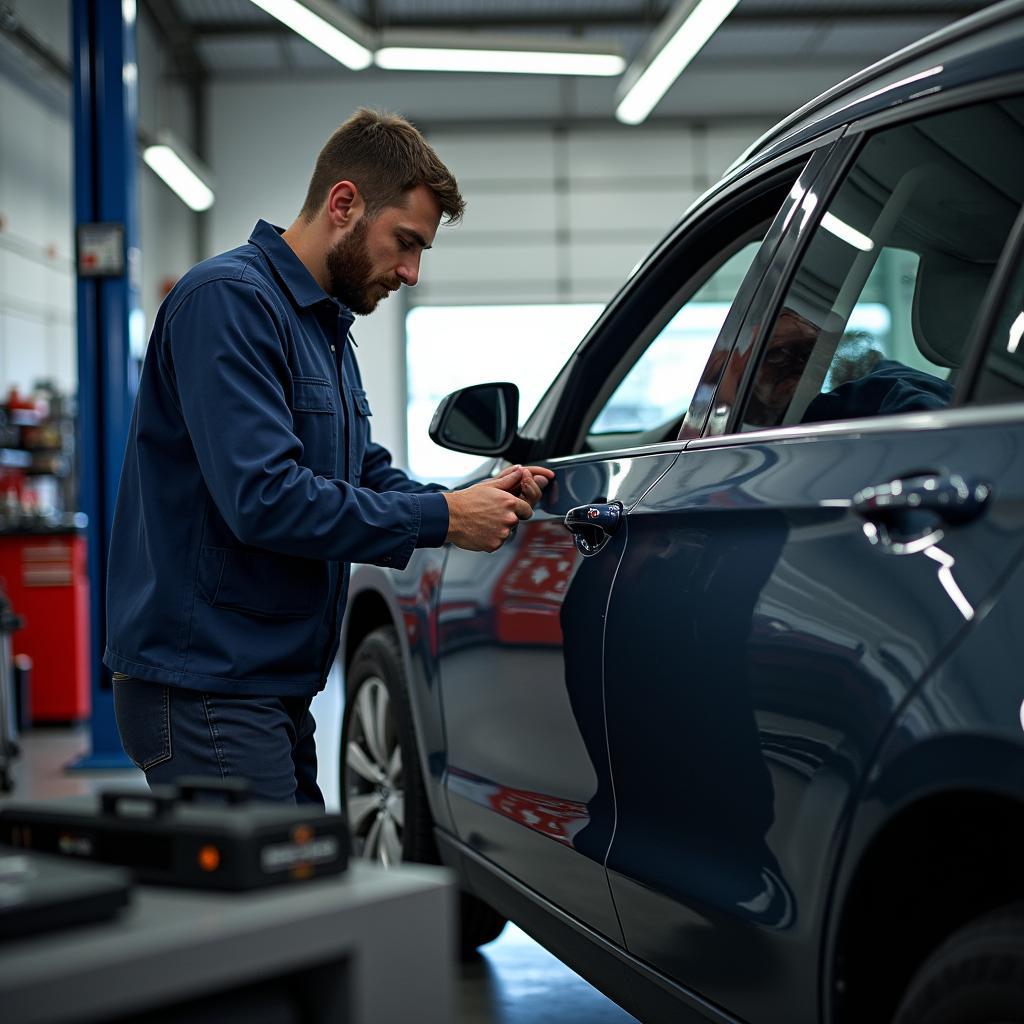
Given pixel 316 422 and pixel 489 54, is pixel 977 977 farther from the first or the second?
pixel 489 54

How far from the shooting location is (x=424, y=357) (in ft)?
41.9

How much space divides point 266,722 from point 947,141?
1233 millimetres

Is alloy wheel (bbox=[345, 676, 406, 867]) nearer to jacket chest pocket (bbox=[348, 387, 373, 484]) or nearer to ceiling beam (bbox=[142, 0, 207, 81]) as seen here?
jacket chest pocket (bbox=[348, 387, 373, 484])

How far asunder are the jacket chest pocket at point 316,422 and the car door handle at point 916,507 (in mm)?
972

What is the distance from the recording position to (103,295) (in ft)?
19.4

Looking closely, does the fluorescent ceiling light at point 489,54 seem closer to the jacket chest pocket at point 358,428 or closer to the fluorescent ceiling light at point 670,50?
the fluorescent ceiling light at point 670,50

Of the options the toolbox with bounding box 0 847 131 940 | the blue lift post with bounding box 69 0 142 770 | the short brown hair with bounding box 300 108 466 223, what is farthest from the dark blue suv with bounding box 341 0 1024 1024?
the blue lift post with bounding box 69 0 142 770

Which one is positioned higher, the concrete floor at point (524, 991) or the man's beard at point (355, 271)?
the man's beard at point (355, 271)

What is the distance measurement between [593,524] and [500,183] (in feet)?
37.6

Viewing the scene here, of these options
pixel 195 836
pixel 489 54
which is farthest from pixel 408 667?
pixel 489 54

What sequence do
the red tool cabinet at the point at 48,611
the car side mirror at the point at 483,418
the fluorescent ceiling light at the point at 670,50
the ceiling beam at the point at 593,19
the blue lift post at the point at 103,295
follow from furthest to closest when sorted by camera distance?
the ceiling beam at the point at 593,19 < the red tool cabinet at the point at 48,611 < the fluorescent ceiling light at the point at 670,50 < the blue lift post at the point at 103,295 < the car side mirror at the point at 483,418

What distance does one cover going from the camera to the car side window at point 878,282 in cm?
151

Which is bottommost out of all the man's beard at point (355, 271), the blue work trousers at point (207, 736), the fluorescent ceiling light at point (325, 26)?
the blue work trousers at point (207, 736)

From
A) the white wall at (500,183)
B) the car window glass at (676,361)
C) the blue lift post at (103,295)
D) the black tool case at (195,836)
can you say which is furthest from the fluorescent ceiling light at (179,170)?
the black tool case at (195,836)
